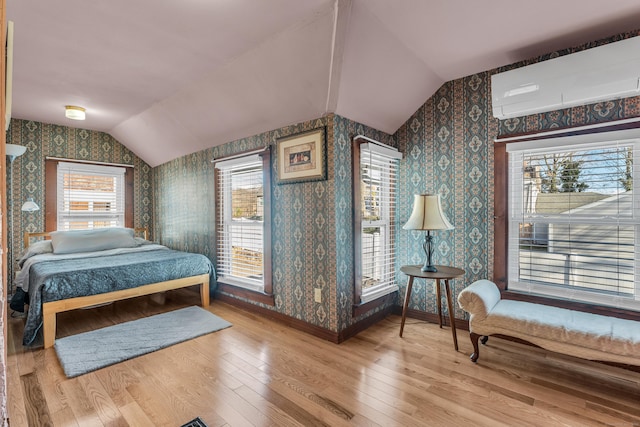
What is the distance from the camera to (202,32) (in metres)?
2.19

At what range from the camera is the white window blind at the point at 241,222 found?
11.3 ft

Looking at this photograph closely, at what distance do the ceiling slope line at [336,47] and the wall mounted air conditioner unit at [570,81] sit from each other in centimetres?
128

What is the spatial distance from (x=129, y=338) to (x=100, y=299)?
0.50 metres

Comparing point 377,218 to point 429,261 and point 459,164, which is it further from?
point 459,164

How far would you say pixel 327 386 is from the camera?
2006 mm

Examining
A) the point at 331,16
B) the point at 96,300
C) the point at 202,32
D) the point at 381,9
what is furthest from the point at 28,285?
the point at 381,9

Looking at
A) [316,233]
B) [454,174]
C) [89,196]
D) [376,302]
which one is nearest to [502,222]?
[454,174]

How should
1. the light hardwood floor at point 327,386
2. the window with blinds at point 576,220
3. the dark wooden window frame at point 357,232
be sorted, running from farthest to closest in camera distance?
the dark wooden window frame at point 357,232
the window with blinds at point 576,220
the light hardwood floor at point 327,386

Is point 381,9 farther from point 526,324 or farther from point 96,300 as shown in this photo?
point 96,300

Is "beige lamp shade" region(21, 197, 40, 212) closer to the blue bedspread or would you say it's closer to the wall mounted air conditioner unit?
the blue bedspread

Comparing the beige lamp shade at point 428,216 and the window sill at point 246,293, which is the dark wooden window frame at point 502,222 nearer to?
the beige lamp shade at point 428,216

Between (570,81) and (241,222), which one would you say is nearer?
(570,81)

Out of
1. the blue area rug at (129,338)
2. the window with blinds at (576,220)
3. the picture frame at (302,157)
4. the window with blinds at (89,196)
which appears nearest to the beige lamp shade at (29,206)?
the window with blinds at (89,196)

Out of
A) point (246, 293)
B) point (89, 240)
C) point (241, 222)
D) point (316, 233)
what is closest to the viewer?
point (316, 233)
